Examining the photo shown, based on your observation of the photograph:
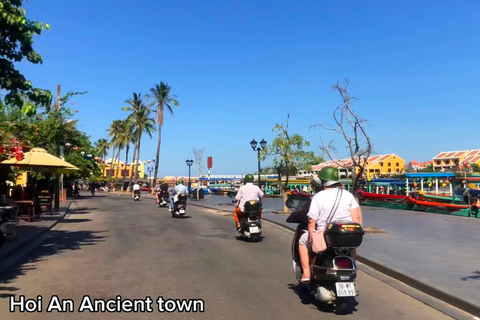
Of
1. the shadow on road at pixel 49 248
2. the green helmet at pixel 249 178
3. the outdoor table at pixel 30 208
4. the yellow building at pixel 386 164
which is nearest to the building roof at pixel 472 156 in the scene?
the yellow building at pixel 386 164

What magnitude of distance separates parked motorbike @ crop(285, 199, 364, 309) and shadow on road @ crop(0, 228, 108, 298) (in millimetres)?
4282

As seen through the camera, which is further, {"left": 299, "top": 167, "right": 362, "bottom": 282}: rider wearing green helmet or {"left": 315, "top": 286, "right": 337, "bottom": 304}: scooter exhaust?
{"left": 299, "top": 167, "right": 362, "bottom": 282}: rider wearing green helmet

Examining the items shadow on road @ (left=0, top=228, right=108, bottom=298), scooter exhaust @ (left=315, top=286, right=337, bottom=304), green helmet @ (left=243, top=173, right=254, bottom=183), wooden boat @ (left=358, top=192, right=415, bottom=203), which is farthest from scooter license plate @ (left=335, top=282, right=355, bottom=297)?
wooden boat @ (left=358, top=192, right=415, bottom=203)

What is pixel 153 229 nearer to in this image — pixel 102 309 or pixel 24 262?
pixel 24 262

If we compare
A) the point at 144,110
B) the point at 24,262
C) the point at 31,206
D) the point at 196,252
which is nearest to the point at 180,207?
the point at 31,206

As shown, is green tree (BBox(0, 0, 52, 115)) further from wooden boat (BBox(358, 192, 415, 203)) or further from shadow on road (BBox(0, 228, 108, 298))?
wooden boat (BBox(358, 192, 415, 203))

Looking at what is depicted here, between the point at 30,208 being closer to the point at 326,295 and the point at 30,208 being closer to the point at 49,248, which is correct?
the point at 49,248

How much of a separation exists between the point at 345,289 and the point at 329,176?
4.65 feet

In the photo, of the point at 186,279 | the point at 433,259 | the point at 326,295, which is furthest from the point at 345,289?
the point at 433,259

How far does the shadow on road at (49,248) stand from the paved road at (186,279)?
0.7 inches

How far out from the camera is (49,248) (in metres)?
10.7

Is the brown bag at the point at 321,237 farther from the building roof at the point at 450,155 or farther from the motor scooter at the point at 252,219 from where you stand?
the building roof at the point at 450,155

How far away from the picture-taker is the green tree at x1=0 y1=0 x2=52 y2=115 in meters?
7.16

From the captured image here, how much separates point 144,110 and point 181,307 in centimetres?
5930
